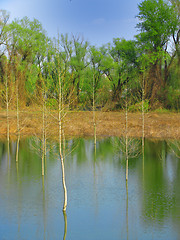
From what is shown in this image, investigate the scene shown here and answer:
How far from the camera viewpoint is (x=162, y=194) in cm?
2558

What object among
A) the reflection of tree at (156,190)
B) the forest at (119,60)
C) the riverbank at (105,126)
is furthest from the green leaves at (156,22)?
the reflection of tree at (156,190)

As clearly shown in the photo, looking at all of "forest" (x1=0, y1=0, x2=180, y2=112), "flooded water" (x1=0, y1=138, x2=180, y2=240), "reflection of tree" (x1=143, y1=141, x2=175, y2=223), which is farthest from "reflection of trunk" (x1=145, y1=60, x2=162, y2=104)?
"flooded water" (x1=0, y1=138, x2=180, y2=240)

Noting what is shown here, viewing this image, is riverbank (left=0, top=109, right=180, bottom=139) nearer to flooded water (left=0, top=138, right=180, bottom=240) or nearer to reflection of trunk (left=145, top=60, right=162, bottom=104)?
reflection of trunk (left=145, top=60, right=162, bottom=104)

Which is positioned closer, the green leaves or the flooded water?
the flooded water

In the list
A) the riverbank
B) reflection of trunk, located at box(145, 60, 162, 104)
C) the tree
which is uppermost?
the tree

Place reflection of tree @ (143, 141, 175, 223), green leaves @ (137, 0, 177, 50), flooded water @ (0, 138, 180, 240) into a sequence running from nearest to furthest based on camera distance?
flooded water @ (0, 138, 180, 240), reflection of tree @ (143, 141, 175, 223), green leaves @ (137, 0, 177, 50)

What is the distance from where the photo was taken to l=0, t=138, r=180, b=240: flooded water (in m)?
19.5

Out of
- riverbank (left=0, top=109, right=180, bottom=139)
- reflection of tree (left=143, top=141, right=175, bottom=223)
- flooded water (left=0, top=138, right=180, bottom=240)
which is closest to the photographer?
flooded water (left=0, top=138, right=180, bottom=240)

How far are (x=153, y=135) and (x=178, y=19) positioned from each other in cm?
3202

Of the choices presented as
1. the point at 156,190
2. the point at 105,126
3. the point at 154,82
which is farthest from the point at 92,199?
the point at 154,82

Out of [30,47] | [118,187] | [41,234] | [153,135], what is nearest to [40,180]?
[118,187]

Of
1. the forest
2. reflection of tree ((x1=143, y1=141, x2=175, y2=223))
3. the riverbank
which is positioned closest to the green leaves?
the forest

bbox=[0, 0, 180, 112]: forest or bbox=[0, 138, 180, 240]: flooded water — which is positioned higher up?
bbox=[0, 0, 180, 112]: forest

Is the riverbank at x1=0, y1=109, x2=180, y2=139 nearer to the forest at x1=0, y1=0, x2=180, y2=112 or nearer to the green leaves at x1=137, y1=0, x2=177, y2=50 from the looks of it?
the forest at x1=0, y1=0, x2=180, y2=112
